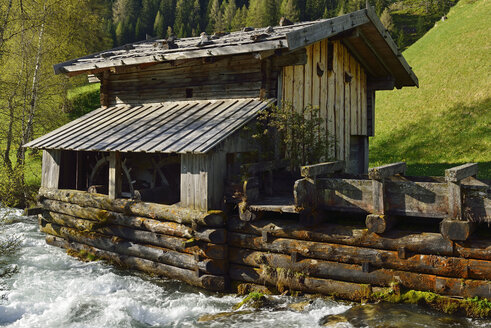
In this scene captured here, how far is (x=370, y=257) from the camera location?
7117 mm

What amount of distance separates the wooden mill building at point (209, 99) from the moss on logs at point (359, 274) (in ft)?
4.45

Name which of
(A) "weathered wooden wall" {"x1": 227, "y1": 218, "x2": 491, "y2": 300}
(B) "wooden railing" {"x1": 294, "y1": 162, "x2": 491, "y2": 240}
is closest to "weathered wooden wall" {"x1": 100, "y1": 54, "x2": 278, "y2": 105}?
(B) "wooden railing" {"x1": 294, "y1": 162, "x2": 491, "y2": 240}

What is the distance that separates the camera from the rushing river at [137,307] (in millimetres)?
6562

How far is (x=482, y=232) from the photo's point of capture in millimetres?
6629

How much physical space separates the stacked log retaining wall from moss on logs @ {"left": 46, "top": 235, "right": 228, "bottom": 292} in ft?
0.06

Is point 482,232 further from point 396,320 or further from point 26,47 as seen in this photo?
point 26,47

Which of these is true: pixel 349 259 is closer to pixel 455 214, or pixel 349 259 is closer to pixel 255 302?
pixel 255 302

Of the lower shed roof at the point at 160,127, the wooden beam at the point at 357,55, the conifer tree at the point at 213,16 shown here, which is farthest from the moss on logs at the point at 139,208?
the conifer tree at the point at 213,16

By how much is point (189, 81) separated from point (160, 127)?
224 centimetres

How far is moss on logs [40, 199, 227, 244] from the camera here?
8.41 m

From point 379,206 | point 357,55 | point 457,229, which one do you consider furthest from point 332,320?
point 357,55

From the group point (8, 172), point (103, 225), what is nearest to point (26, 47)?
point (8, 172)

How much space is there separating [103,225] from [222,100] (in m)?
4.40

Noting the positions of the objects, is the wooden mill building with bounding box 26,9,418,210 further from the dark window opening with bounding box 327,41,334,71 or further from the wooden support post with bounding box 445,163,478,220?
the wooden support post with bounding box 445,163,478,220
